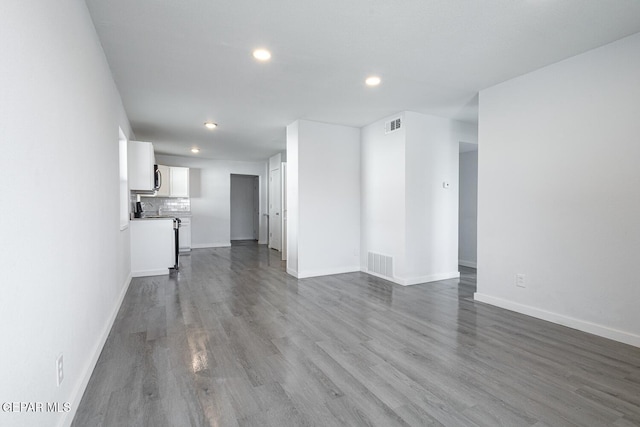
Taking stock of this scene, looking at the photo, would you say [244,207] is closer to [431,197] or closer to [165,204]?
[165,204]

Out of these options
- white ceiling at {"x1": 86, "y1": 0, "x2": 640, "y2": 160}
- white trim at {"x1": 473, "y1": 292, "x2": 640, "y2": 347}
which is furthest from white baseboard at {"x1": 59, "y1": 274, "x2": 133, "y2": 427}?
white trim at {"x1": 473, "y1": 292, "x2": 640, "y2": 347}

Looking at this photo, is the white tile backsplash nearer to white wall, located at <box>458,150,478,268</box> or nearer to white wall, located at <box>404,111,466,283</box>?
white wall, located at <box>404,111,466,283</box>

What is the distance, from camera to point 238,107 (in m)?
4.38

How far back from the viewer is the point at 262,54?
2.87 meters

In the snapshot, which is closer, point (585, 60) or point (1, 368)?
point (1, 368)

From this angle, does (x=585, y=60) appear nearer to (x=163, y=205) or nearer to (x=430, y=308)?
(x=430, y=308)

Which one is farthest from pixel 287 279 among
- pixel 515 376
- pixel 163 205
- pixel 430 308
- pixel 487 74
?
pixel 163 205

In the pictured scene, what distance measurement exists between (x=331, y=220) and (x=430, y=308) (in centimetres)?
227

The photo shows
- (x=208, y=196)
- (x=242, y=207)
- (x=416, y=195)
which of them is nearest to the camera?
(x=416, y=195)

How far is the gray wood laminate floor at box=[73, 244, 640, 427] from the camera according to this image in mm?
1715

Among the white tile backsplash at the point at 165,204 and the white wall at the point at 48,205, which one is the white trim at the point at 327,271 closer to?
the white wall at the point at 48,205

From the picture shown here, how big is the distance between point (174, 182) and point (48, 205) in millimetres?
6786

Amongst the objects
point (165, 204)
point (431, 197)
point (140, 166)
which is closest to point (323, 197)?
point (431, 197)

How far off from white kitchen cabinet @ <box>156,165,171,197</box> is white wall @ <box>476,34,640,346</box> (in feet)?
22.5
